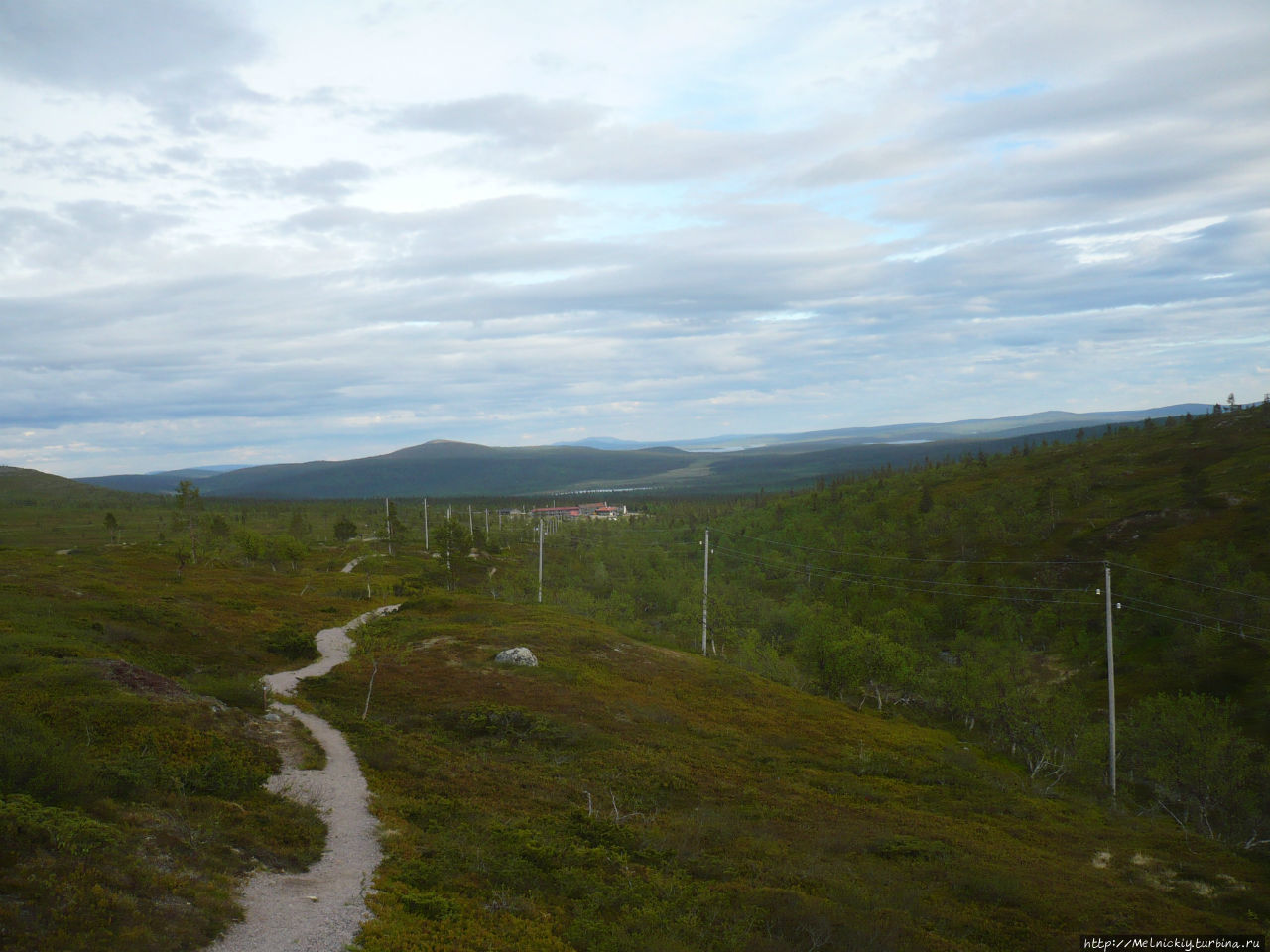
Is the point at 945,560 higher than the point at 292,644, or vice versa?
the point at 292,644

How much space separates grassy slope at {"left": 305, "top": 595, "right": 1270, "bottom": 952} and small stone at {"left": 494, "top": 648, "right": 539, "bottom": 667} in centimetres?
170

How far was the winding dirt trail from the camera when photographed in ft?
45.8

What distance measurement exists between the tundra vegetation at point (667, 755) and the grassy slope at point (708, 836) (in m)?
0.16

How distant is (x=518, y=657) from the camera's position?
5247cm

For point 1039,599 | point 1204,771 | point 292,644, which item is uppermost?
point 292,644

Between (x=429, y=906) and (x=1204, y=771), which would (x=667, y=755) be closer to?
(x=429, y=906)

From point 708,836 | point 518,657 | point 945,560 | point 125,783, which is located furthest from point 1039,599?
point 125,783

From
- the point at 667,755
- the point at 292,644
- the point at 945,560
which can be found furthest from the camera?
the point at 945,560

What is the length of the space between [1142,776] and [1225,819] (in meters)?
10.4

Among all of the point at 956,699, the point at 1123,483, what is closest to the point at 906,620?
the point at 956,699

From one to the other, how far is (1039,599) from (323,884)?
107 meters

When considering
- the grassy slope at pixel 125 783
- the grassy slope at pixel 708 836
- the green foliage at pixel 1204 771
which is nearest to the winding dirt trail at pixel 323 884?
the grassy slope at pixel 125 783

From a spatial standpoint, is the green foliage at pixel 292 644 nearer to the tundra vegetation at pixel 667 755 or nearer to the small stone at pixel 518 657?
the tundra vegetation at pixel 667 755

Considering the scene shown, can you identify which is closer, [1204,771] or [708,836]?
[708,836]
